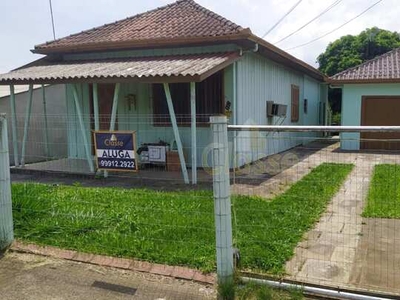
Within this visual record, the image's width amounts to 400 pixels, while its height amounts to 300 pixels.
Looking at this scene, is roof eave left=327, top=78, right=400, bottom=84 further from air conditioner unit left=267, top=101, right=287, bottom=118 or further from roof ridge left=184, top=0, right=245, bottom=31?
roof ridge left=184, top=0, right=245, bottom=31

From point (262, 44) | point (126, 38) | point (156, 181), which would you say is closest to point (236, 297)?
point (156, 181)

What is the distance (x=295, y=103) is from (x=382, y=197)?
386 inches

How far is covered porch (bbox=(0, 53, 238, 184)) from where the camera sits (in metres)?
8.73

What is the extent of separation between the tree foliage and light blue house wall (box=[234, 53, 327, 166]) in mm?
13168

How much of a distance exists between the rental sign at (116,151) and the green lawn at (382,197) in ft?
13.5

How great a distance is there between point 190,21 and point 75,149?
5011mm

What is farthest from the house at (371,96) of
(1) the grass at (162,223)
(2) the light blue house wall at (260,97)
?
(1) the grass at (162,223)

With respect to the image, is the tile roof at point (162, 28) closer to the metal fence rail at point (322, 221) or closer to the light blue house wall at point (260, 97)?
the light blue house wall at point (260, 97)

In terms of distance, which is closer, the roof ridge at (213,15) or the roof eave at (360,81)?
the roof ridge at (213,15)

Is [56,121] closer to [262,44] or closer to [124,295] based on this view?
[262,44]

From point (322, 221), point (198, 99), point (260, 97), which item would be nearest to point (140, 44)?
point (198, 99)

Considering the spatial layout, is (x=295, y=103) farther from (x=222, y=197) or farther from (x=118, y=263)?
(x=222, y=197)

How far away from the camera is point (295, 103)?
16.4 metres

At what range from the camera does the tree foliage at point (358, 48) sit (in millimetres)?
28750
